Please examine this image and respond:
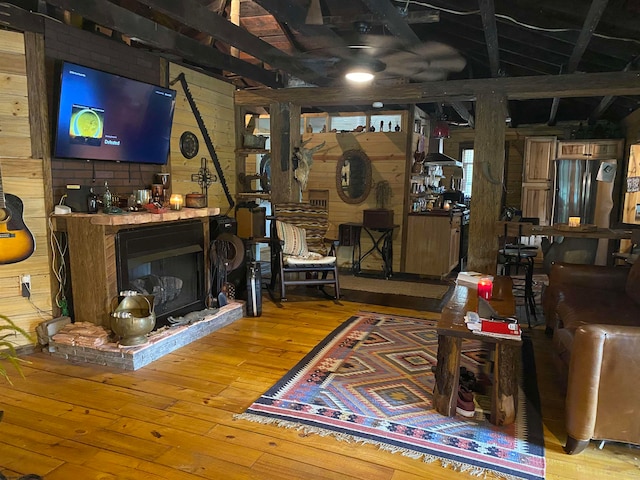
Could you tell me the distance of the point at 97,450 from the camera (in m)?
2.14

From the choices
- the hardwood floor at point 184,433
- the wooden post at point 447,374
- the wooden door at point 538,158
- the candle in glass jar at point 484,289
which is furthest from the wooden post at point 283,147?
the wooden door at point 538,158

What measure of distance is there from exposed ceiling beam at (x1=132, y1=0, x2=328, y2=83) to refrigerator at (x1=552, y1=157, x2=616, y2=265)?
4.72m

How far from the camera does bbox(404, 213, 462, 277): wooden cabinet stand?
6016mm

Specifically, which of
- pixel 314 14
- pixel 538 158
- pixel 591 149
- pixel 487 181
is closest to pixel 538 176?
pixel 538 158

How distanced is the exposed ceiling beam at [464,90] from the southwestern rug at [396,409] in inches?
98.2

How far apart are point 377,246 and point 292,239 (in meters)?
1.79

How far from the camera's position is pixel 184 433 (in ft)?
7.49

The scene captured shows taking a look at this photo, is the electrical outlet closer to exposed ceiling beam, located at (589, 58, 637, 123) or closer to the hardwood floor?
the hardwood floor

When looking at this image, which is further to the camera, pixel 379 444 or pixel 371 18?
pixel 371 18

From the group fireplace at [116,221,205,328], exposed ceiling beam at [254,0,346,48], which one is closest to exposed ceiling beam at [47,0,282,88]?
exposed ceiling beam at [254,0,346,48]

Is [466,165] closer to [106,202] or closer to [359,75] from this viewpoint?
[359,75]

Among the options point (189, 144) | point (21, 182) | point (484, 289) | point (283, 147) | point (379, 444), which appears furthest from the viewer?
point (283, 147)

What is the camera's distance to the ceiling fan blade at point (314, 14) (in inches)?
118

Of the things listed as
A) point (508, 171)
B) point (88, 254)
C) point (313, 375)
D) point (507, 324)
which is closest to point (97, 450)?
point (313, 375)
